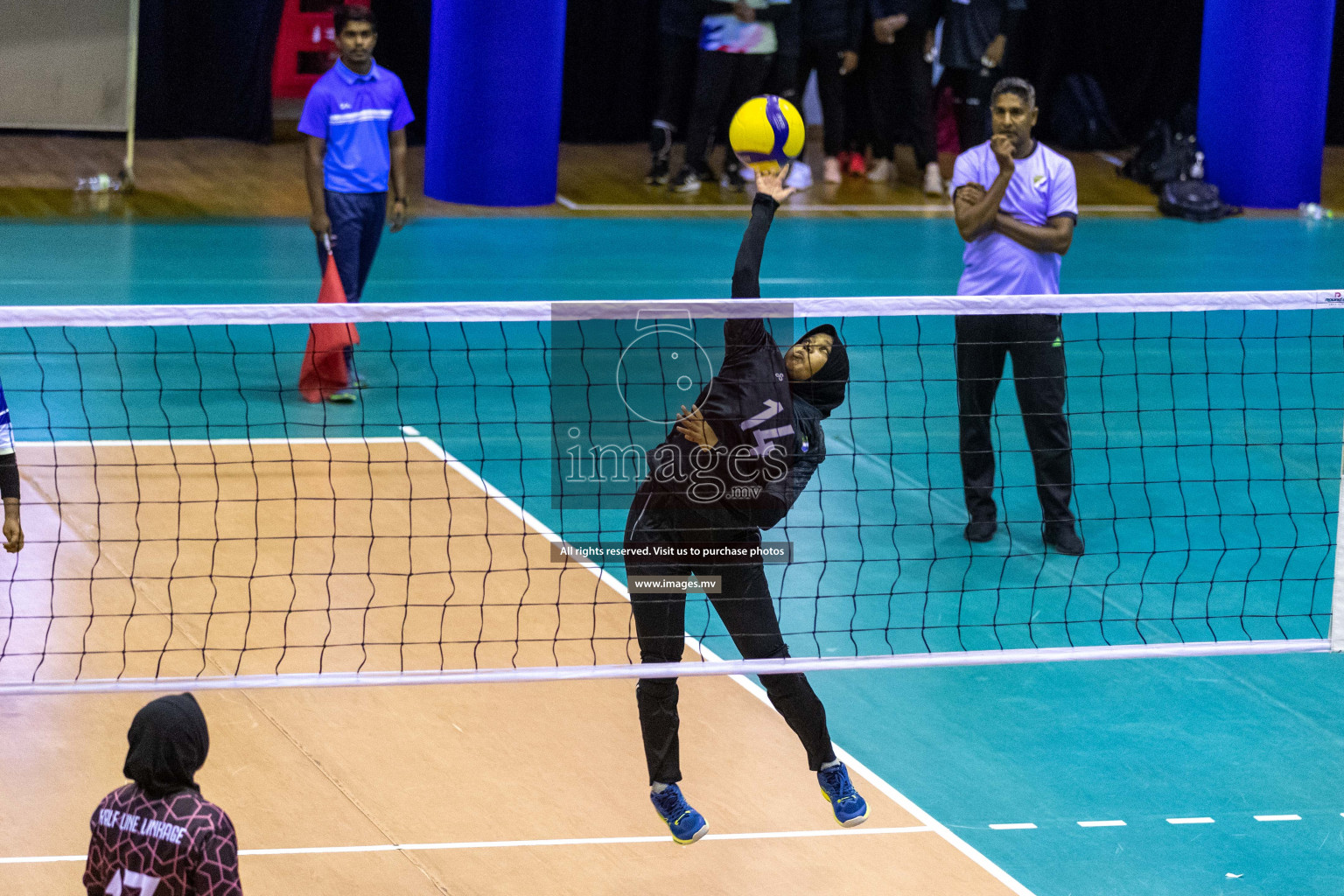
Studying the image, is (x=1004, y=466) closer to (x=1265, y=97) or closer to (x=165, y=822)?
(x=165, y=822)

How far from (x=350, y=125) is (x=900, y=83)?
316 inches

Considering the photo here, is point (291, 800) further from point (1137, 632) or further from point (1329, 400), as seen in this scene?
point (1329, 400)

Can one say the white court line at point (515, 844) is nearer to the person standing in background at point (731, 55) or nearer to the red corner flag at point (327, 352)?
the red corner flag at point (327, 352)

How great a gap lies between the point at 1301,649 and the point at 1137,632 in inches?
56.3

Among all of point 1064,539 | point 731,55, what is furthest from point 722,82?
point 1064,539

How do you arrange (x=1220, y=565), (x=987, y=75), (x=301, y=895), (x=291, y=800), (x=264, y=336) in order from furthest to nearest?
(x=987, y=75) < (x=264, y=336) < (x=1220, y=565) < (x=291, y=800) < (x=301, y=895)

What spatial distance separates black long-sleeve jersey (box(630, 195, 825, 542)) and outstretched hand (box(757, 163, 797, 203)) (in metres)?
0.04

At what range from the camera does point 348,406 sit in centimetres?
1004

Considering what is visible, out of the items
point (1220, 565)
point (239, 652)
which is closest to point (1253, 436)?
point (1220, 565)

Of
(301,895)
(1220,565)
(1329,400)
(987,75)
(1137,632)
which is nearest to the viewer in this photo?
(301,895)

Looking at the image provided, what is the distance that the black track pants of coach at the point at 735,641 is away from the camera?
5.24 metres

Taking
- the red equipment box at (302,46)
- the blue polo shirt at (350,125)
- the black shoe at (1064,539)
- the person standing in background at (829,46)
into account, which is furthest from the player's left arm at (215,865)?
the red equipment box at (302,46)

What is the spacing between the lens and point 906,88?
15797 millimetres

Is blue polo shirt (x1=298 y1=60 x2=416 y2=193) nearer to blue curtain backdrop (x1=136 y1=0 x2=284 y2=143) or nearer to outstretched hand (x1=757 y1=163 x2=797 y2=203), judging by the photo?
outstretched hand (x1=757 y1=163 x2=797 y2=203)
